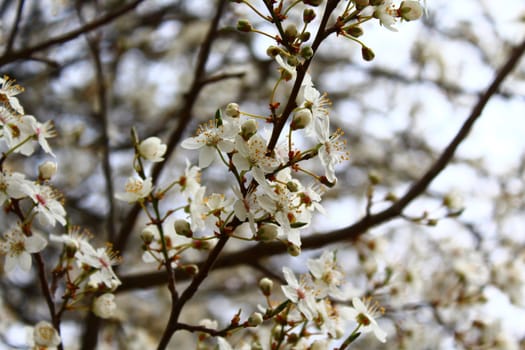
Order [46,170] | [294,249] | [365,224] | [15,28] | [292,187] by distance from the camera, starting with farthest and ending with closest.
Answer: [365,224], [15,28], [46,170], [294,249], [292,187]

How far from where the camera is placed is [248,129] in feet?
4.01

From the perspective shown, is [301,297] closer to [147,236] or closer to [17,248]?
[147,236]

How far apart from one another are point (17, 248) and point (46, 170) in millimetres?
197

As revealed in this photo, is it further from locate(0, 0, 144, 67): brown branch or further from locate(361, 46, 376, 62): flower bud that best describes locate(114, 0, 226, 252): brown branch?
locate(361, 46, 376, 62): flower bud

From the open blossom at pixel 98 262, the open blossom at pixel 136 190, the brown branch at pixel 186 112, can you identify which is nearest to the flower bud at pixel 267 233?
the open blossom at pixel 136 190

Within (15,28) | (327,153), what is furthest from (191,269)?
(15,28)

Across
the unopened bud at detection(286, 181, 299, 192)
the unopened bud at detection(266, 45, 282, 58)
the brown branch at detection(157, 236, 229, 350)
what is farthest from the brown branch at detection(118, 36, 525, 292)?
the unopened bud at detection(266, 45, 282, 58)

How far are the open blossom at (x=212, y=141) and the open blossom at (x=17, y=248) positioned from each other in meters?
0.43

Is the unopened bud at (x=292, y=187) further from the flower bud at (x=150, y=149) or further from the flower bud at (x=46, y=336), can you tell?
the flower bud at (x=46, y=336)

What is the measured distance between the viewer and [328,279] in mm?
1553

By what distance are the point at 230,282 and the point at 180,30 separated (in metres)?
2.39

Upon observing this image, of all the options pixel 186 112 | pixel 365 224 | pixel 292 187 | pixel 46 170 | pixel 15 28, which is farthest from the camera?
pixel 186 112

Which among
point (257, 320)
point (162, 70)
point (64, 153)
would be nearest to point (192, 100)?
point (257, 320)

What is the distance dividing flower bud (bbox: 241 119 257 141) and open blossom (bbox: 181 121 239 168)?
1.1 inches
